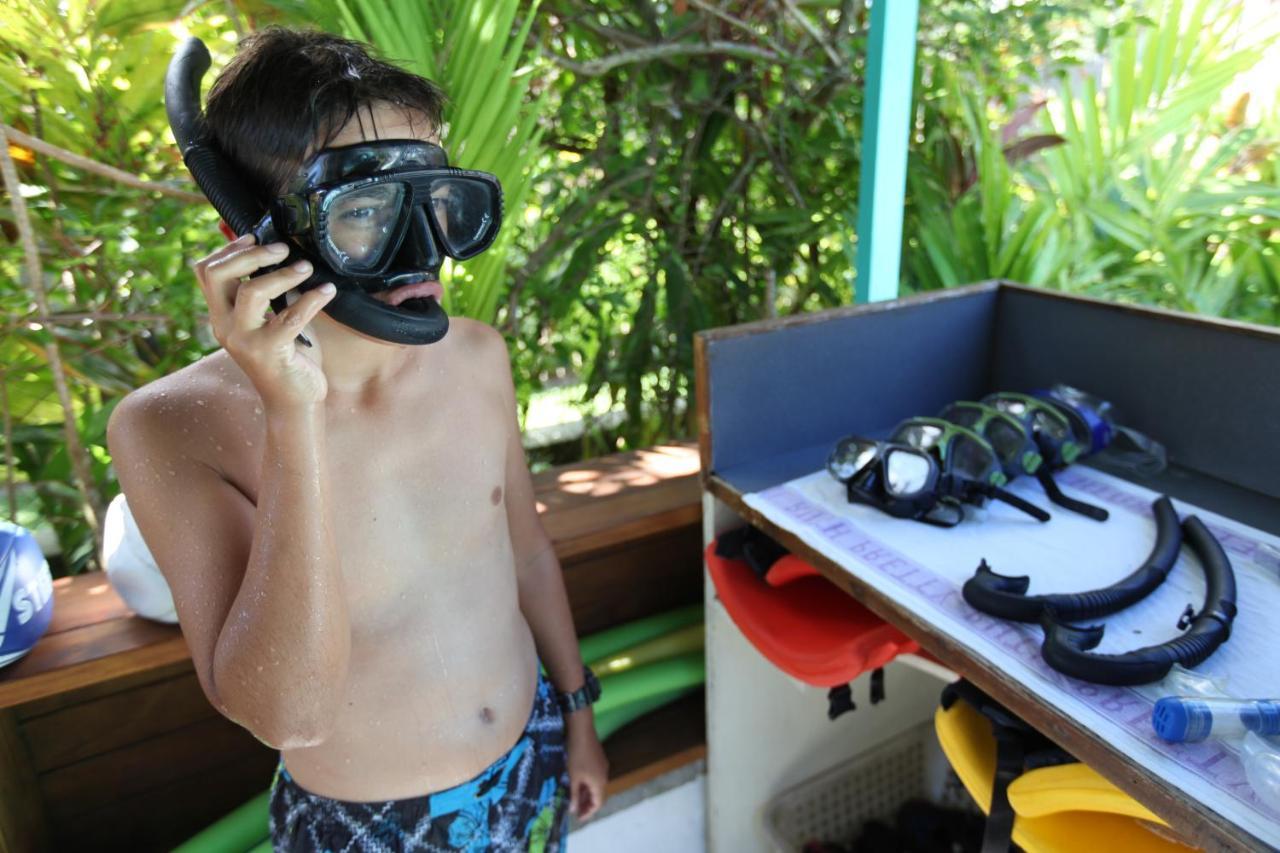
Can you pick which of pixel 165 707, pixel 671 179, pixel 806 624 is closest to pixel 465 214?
pixel 806 624

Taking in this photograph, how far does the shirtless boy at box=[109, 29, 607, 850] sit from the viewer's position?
2.71 ft

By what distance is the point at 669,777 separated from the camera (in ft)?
5.82

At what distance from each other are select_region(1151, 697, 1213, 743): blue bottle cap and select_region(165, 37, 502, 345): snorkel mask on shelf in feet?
2.74

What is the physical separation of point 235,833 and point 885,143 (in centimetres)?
180

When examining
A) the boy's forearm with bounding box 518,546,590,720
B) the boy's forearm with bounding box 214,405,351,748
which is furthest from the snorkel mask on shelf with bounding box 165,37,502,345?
the boy's forearm with bounding box 518,546,590,720

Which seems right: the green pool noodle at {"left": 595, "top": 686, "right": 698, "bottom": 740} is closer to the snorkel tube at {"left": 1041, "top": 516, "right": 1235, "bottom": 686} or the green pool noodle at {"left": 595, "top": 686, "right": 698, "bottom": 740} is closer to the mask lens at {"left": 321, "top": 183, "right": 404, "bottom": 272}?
the snorkel tube at {"left": 1041, "top": 516, "right": 1235, "bottom": 686}

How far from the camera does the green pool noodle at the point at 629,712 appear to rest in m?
1.73

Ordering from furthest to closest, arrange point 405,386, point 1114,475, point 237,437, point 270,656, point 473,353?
point 1114,475 < point 473,353 < point 405,386 < point 237,437 < point 270,656

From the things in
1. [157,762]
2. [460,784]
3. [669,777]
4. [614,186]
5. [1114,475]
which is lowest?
[669,777]

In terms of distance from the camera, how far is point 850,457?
132cm

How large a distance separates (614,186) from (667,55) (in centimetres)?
40

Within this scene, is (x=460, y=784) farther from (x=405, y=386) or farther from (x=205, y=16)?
(x=205, y=16)

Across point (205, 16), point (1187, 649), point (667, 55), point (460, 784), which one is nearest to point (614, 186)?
point (667, 55)

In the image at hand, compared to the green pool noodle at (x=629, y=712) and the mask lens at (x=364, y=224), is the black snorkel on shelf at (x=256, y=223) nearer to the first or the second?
the mask lens at (x=364, y=224)
